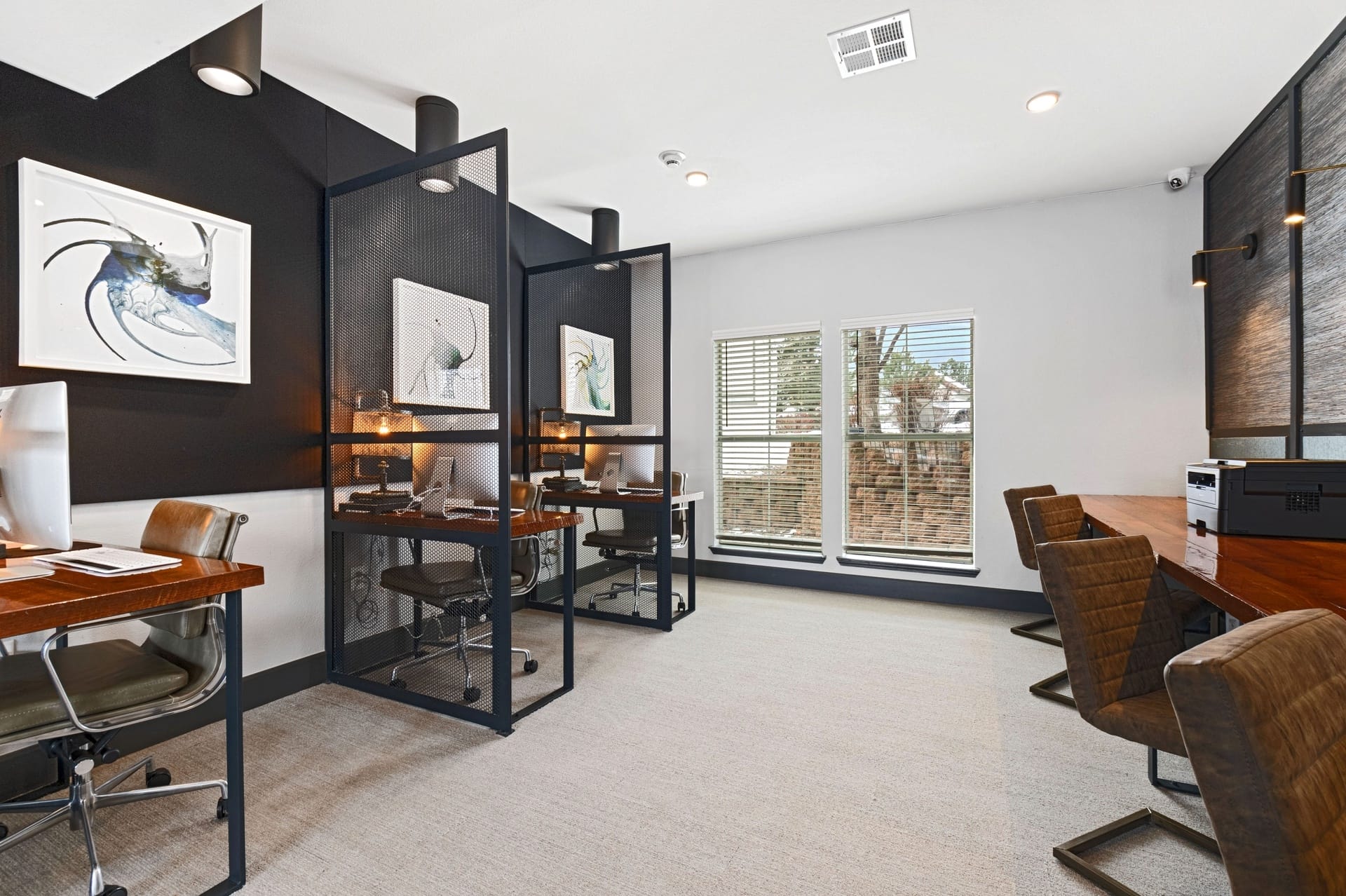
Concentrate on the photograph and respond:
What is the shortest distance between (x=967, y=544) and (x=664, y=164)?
11.6 feet

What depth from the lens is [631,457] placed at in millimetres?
4336

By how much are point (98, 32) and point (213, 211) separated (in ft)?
2.55

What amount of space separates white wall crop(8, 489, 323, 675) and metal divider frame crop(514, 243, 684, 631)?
64.7 inches

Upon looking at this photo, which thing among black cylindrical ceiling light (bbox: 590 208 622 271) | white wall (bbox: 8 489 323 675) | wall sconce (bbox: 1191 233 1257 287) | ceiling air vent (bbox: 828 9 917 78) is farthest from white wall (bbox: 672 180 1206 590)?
white wall (bbox: 8 489 323 675)

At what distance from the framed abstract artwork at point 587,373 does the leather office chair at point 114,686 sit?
2.92 meters

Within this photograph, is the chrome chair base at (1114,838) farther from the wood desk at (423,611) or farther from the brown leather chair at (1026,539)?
the wood desk at (423,611)

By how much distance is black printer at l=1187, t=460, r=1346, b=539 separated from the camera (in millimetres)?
2225

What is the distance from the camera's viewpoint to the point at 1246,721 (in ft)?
2.47

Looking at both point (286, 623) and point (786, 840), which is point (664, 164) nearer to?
point (286, 623)

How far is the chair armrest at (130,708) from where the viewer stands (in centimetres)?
153

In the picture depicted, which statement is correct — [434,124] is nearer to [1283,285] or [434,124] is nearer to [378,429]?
[378,429]

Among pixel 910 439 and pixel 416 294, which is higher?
pixel 416 294

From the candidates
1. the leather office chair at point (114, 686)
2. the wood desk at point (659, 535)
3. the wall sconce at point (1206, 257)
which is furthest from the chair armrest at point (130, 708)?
the wall sconce at point (1206, 257)

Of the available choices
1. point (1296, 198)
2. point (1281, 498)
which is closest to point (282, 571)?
point (1281, 498)
